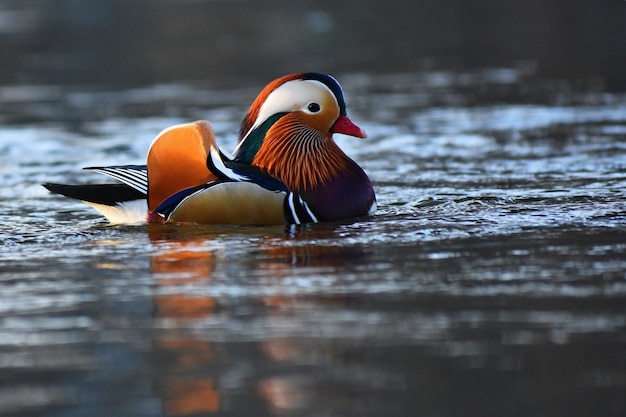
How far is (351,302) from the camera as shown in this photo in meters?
4.70

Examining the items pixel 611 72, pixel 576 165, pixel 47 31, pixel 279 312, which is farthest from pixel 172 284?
pixel 47 31

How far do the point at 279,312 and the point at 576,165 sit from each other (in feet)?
13.6

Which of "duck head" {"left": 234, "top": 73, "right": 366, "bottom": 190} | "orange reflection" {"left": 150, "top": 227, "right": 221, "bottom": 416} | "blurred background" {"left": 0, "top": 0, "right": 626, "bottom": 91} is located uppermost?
"blurred background" {"left": 0, "top": 0, "right": 626, "bottom": 91}

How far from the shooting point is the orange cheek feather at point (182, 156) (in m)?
6.29

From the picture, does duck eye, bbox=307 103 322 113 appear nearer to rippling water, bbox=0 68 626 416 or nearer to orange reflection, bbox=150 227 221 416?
rippling water, bbox=0 68 626 416

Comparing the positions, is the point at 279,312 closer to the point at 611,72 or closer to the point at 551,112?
the point at 551,112

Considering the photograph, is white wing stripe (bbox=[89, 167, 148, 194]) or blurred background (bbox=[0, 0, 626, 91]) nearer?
white wing stripe (bbox=[89, 167, 148, 194])

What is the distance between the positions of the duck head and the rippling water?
13.3 inches

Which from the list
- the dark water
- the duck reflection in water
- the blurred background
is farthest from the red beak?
the blurred background

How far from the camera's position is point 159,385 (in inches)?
150

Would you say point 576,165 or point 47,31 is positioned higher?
point 47,31

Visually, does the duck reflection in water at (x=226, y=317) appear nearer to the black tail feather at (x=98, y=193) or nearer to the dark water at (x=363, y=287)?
the dark water at (x=363, y=287)

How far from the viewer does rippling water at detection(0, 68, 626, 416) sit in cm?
371

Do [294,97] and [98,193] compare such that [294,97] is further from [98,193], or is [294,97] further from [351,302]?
[351,302]
